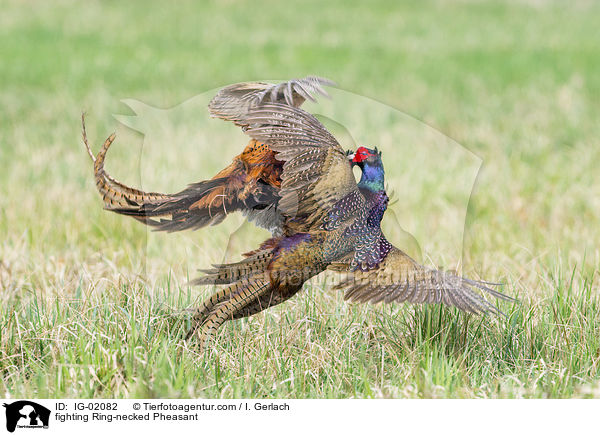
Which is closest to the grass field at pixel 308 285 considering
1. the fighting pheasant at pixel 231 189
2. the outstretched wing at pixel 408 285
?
the fighting pheasant at pixel 231 189

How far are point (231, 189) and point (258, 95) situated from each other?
0.34 m

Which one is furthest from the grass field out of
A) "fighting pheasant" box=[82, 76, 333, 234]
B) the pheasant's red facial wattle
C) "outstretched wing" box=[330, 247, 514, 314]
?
the pheasant's red facial wattle

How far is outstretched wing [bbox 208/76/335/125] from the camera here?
280 centimetres

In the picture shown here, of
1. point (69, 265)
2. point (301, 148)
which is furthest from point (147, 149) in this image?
point (69, 265)

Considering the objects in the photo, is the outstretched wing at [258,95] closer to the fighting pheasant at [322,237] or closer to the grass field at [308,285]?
the fighting pheasant at [322,237]

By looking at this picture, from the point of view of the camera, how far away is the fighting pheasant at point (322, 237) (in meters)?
2.69

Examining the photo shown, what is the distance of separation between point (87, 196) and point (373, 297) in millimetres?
3710

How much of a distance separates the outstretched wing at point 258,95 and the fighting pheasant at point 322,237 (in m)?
0.01

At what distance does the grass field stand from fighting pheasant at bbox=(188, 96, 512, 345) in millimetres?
178

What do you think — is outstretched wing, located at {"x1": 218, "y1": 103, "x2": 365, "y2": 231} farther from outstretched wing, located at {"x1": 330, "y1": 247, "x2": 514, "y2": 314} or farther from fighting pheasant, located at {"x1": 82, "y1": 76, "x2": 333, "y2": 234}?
outstretched wing, located at {"x1": 330, "y1": 247, "x2": 514, "y2": 314}

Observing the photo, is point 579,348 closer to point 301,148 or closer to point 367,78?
point 301,148

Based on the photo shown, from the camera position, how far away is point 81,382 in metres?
3.02

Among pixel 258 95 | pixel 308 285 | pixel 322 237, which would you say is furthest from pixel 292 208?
pixel 308 285
